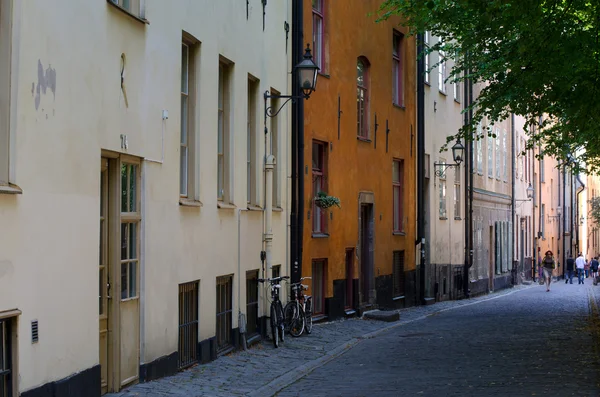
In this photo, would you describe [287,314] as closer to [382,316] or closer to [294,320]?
[294,320]

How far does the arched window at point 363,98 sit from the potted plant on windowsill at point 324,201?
3.76m

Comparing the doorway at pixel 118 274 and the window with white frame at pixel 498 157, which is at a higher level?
the window with white frame at pixel 498 157

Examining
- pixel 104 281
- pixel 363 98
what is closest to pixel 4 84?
pixel 104 281

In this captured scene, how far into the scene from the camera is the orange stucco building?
21984mm

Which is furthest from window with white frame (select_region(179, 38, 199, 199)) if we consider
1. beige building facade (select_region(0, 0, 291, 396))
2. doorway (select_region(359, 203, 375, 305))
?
doorway (select_region(359, 203, 375, 305))

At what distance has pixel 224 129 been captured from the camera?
52.5ft

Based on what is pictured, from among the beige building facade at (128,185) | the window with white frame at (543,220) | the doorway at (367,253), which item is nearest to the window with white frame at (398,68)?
the doorway at (367,253)

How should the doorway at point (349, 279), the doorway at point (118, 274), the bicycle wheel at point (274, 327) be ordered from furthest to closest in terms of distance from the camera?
the doorway at point (349, 279), the bicycle wheel at point (274, 327), the doorway at point (118, 274)

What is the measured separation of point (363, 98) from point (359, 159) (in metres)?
1.67

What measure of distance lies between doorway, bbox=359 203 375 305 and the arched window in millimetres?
1800

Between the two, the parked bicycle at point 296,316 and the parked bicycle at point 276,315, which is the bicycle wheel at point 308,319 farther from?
the parked bicycle at point 276,315

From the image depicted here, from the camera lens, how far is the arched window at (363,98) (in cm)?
2503

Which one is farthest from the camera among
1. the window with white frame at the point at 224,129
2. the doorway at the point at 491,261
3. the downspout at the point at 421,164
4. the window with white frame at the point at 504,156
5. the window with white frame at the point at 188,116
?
the window with white frame at the point at 504,156

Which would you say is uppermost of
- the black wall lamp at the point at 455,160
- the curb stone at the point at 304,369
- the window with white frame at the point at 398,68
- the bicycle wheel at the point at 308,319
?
the window with white frame at the point at 398,68
